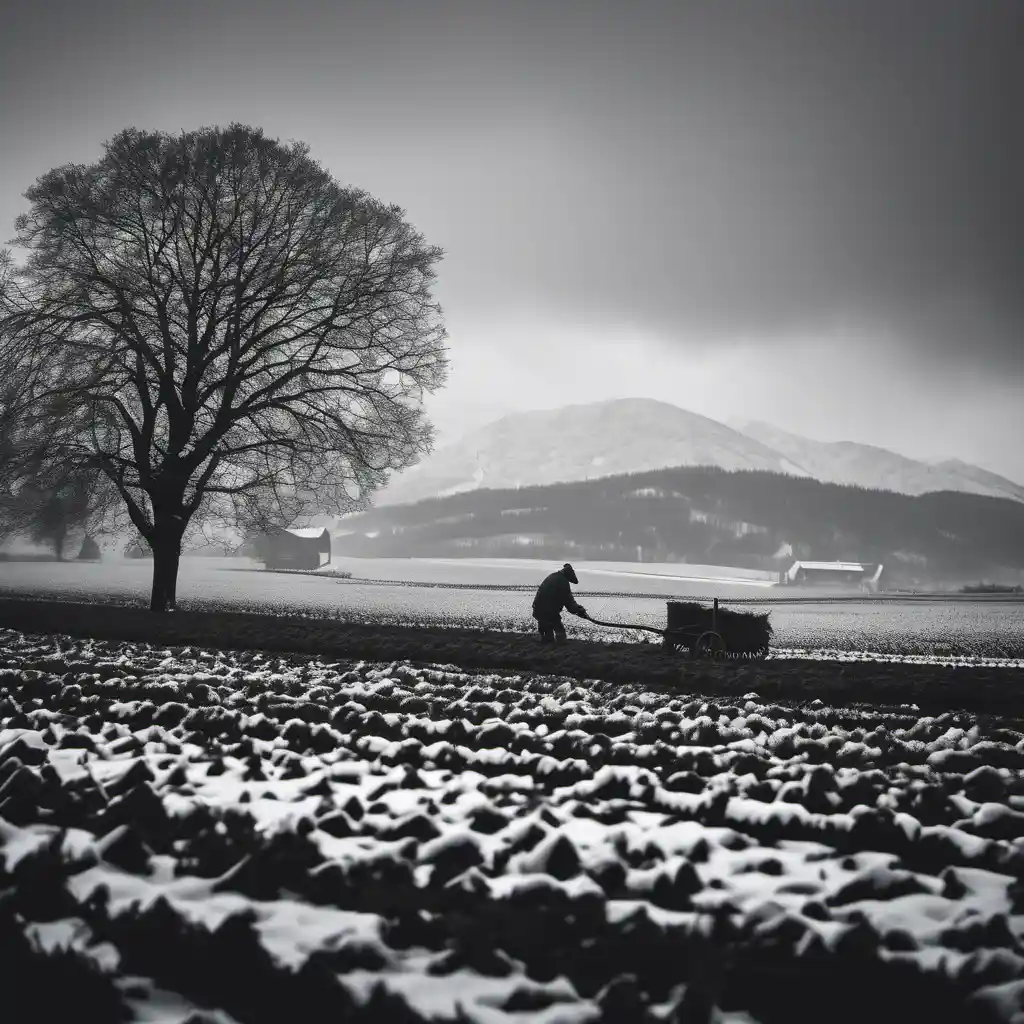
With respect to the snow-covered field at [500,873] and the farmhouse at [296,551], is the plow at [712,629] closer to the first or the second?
the snow-covered field at [500,873]

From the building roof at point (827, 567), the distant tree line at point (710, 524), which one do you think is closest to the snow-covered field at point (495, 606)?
the building roof at point (827, 567)

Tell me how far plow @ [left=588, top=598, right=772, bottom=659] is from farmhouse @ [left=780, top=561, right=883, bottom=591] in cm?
6954

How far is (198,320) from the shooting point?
25266mm

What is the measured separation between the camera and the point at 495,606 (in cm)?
3189

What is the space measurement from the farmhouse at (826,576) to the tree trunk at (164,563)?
6844 cm

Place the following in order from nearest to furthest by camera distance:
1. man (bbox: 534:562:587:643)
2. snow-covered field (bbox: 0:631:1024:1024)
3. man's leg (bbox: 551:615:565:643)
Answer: snow-covered field (bbox: 0:631:1024:1024)
man (bbox: 534:562:587:643)
man's leg (bbox: 551:615:565:643)

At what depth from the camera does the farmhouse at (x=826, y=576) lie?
82794 millimetres

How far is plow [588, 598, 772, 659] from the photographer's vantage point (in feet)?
49.3

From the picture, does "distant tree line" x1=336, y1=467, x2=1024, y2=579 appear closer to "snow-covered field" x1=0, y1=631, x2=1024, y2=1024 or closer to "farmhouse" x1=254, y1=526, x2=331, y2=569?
"farmhouse" x1=254, y1=526, x2=331, y2=569

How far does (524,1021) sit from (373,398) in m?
23.4

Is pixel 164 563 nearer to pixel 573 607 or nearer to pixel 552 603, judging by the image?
pixel 552 603

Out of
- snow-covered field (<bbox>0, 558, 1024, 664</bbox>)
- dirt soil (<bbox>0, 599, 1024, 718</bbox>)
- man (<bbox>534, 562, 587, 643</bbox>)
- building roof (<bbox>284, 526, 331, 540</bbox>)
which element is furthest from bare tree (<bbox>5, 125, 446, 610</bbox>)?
building roof (<bbox>284, 526, 331, 540</bbox>)

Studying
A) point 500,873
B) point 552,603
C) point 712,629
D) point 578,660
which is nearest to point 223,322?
point 552,603

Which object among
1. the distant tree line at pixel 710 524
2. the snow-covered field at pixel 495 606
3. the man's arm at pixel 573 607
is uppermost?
the distant tree line at pixel 710 524
